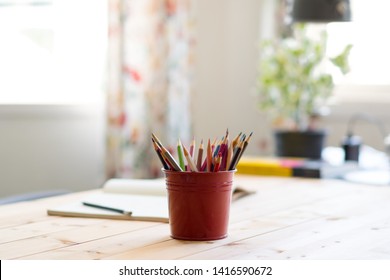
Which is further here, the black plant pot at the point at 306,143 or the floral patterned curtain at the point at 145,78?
the floral patterned curtain at the point at 145,78

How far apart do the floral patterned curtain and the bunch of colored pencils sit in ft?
6.84

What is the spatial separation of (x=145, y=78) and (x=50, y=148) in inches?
22.8

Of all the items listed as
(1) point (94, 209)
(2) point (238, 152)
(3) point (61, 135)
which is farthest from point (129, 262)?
(3) point (61, 135)

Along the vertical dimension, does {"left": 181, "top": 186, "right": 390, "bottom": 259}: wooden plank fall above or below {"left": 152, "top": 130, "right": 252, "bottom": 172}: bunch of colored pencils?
below

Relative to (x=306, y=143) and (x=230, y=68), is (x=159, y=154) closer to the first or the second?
(x=306, y=143)

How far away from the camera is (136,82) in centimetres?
332

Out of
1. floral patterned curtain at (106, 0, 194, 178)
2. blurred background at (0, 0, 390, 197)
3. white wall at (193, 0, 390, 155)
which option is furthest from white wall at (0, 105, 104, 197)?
white wall at (193, 0, 390, 155)

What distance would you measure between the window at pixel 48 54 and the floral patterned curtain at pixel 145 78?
0.93 ft

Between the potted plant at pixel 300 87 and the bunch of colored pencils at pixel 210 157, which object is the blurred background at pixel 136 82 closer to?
the potted plant at pixel 300 87

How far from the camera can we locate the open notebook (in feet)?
4.65

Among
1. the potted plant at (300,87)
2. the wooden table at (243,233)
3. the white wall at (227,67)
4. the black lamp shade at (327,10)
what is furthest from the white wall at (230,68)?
the wooden table at (243,233)

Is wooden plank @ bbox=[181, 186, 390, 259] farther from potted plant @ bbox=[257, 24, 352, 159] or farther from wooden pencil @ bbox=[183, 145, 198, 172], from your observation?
potted plant @ bbox=[257, 24, 352, 159]

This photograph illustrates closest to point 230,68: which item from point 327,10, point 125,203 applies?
point 327,10

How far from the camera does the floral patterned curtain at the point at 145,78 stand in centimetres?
330
